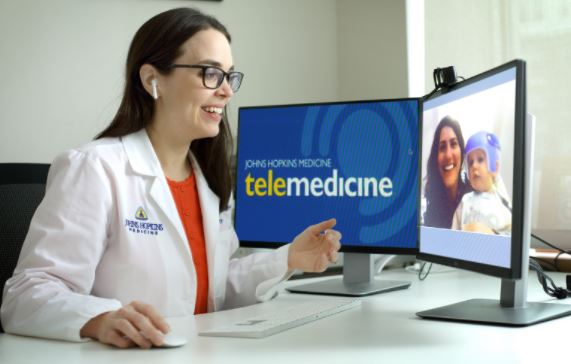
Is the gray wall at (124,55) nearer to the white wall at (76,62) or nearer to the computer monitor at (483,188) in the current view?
the white wall at (76,62)

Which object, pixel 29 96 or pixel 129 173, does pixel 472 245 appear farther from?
pixel 29 96

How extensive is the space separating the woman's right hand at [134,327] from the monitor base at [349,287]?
0.73 meters

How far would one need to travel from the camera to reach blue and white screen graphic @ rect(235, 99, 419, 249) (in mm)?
1910

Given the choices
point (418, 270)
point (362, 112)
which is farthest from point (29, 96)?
point (418, 270)

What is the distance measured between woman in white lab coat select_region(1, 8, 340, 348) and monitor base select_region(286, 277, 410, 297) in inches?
6.8

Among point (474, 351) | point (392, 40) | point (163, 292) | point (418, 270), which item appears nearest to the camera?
point (474, 351)

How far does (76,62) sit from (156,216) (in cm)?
112

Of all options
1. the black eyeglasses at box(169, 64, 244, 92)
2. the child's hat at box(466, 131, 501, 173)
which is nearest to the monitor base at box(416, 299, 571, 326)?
the child's hat at box(466, 131, 501, 173)

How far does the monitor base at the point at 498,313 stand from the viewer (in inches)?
53.9

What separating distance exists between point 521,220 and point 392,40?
68.0 inches

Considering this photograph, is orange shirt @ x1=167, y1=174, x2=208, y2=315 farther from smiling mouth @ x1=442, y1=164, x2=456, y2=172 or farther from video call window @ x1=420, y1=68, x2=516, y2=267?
smiling mouth @ x1=442, y1=164, x2=456, y2=172

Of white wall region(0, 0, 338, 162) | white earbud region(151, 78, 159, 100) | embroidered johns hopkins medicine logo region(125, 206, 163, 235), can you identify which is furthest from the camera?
white wall region(0, 0, 338, 162)

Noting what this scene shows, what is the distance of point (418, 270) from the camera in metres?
2.34

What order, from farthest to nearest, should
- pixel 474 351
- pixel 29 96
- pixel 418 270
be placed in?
pixel 29 96 → pixel 418 270 → pixel 474 351
